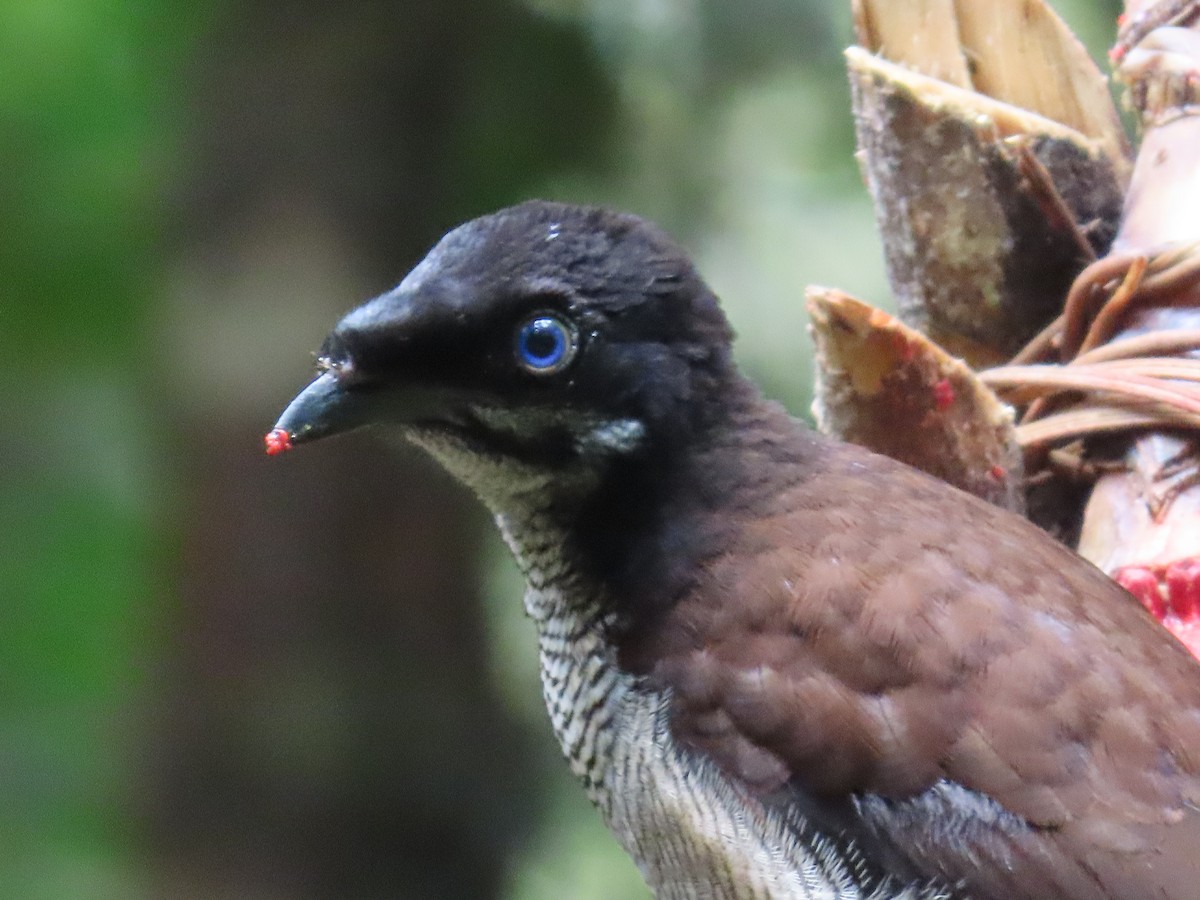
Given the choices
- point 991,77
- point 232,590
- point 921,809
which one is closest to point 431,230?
point 232,590

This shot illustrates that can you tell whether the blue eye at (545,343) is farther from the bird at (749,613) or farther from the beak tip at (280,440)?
the beak tip at (280,440)

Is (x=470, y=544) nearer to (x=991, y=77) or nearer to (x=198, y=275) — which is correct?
(x=198, y=275)

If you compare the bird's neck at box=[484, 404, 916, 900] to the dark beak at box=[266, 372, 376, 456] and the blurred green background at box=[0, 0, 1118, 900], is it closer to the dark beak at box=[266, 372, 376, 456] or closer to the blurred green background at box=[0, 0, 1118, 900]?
the dark beak at box=[266, 372, 376, 456]

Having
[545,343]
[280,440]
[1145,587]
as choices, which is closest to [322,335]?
[280,440]

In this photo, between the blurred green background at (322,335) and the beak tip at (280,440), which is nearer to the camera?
the beak tip at (280,440)

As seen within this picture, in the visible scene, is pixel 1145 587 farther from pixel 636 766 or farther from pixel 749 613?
pixel 636 766

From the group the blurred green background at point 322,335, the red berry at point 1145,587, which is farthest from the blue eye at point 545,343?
the blurred green background at point 322,335

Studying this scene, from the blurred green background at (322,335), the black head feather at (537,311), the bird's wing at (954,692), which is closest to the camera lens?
the bird's wing at (954,692)

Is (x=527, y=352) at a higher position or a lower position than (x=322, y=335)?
lower

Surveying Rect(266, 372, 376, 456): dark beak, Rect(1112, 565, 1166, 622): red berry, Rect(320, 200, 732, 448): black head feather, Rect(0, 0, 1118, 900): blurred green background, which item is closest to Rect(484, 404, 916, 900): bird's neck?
Rect(320, 200, 732, 448): black head feather
